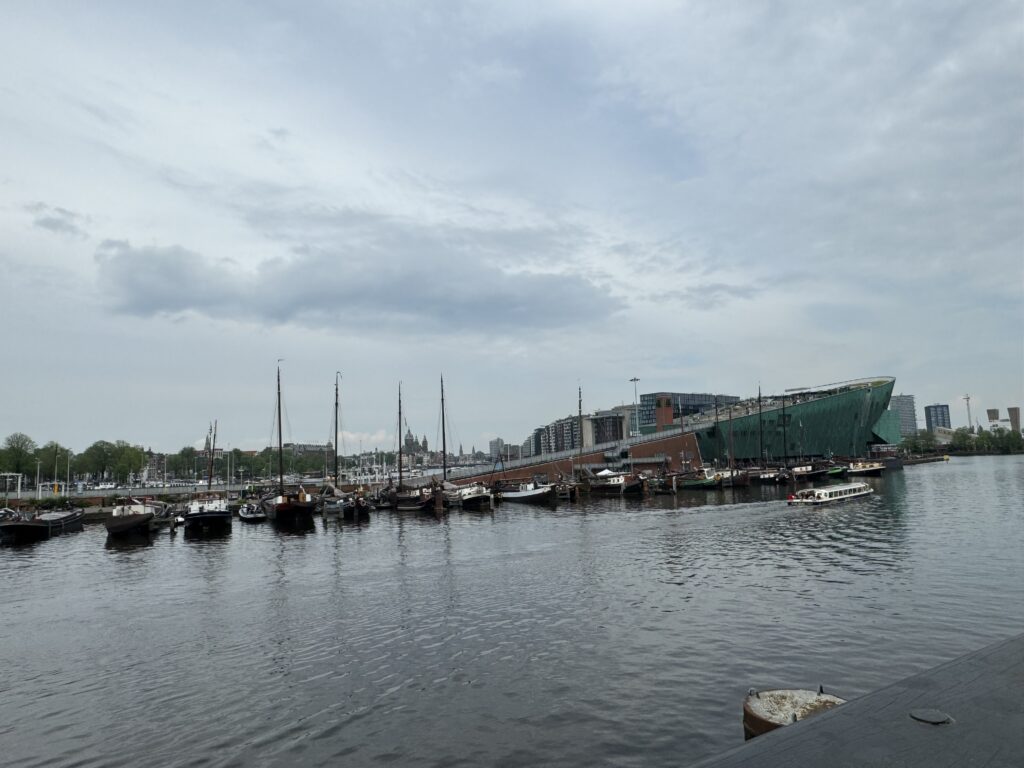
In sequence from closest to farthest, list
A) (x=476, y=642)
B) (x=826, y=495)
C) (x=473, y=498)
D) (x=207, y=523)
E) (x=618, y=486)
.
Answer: (x=476, y=642)
(x=207, y=523)
(x=826, y=495)
(x=473, y=498)
(x=618, y=486)

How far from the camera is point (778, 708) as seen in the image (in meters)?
11.1

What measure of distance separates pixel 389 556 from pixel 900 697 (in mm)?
36614

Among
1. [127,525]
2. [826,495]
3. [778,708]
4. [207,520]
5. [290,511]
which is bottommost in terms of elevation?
[826,495]

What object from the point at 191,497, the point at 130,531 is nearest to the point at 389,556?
the point at 130,531

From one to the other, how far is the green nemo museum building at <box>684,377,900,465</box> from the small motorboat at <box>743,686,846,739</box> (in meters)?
148

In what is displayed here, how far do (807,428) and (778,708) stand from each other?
166 m

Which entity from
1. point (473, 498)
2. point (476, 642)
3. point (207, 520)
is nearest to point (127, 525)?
point (207, 520)

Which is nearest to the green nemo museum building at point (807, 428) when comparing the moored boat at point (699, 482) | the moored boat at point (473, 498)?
the moored boat at point (699, 482)

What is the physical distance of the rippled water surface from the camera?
13.9m

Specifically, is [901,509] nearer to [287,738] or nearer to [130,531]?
[287,738]

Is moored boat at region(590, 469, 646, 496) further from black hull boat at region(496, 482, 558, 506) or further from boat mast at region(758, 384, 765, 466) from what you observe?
boat mast at region(758, 384, 765, 466)

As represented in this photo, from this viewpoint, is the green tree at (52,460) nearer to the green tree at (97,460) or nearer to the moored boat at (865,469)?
the green tree at (97,460)

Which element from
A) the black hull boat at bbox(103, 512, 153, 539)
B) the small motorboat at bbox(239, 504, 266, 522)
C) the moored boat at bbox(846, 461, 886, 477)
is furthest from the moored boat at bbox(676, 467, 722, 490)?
the black hull boat at bbox(103, 512, 153, 539)

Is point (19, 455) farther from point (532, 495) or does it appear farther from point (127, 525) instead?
point (532, 495)
